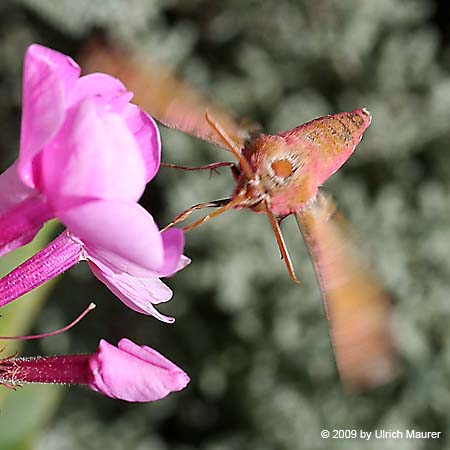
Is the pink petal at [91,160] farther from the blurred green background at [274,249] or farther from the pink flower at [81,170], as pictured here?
the blurred green background at [274,249]

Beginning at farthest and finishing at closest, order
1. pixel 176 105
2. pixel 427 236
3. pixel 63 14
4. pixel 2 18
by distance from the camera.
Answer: pixel 2 18 → pixel 427 236 → pixel 63 14 → pixel 176 105

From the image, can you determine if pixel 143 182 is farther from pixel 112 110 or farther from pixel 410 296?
pixel 410 296

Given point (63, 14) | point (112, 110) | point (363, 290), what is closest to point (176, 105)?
point (112, 110)

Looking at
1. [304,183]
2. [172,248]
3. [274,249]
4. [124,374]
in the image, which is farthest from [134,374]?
[274,249]

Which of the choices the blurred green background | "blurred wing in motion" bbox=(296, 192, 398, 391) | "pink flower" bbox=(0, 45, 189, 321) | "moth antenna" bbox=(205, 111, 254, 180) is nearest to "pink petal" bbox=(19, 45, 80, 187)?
"pink flower" bbox=(0, 45, 189, 321)

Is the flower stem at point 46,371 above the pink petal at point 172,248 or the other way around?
the other way around

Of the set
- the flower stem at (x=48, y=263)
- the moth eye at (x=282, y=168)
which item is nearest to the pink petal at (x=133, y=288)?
the flower stem at (x=48, y=263)

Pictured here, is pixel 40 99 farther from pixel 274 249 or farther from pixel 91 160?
pixel 274 249

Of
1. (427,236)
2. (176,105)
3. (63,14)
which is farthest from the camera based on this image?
(427,236)
